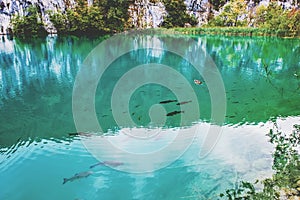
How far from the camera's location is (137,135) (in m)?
7.25

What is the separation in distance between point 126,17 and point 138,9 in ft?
12.6

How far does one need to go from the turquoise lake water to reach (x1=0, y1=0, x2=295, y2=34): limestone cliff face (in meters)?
Result: 31.3

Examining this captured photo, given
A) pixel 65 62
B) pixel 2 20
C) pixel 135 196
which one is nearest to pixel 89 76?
pixel 65 62

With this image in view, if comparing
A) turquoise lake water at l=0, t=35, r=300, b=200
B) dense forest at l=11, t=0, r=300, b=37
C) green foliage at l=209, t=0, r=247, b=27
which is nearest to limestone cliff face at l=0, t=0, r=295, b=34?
A: dense forest at l=11, t=0, r=300, b=37

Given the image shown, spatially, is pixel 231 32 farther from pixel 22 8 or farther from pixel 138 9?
pixel 22 8

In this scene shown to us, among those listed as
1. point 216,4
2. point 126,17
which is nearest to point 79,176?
point 126,17

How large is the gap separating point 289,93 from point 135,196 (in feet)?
29.0

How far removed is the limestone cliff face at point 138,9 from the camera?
135 feet

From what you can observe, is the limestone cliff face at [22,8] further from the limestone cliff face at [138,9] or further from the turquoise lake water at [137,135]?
the turquoise lake water at [137,135]

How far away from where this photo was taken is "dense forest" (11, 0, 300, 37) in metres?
40.4

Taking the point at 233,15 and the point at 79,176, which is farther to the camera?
the point at 233,15

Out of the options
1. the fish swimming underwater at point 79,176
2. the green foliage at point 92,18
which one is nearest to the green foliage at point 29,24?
the green foliage at point 92,18

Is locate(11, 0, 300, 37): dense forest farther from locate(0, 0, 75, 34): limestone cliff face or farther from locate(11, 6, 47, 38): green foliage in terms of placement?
locate(0, 0, 75, 34): limestone cliff face

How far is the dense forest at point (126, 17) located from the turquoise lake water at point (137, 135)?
28492 mm
